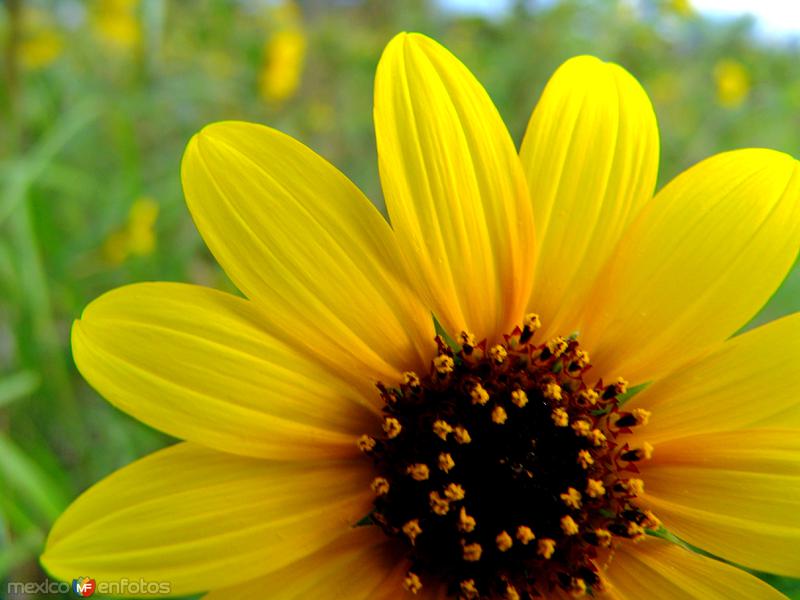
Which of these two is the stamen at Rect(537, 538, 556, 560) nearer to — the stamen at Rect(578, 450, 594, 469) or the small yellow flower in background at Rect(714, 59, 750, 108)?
the stamen at Rect(578, 450, 594, 469)

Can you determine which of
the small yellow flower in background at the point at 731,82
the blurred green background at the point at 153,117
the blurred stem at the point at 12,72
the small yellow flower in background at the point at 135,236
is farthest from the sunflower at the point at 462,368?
the small yellow flower in background at the point at 731,82

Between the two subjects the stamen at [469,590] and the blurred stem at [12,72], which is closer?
the stamen at [469,590]

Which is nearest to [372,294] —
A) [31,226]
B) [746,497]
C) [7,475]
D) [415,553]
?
[415,553]

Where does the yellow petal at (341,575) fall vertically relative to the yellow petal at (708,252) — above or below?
below

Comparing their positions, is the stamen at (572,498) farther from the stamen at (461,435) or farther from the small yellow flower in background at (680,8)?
the small yellow flower in background at (680,8)

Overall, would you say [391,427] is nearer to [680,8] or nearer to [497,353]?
[497,353]

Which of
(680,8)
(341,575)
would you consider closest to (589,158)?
(341,575)
